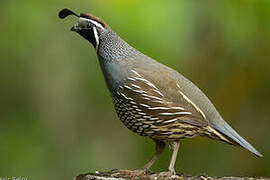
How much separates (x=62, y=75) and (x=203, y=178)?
137 inches

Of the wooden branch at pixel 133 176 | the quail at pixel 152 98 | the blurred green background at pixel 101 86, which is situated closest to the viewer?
the wooden branch at pixel 133 176

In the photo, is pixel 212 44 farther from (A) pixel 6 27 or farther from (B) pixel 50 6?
(A) pixel 6 27

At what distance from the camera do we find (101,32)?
523 centimetres

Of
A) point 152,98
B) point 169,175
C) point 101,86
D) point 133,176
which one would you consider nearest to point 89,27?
point 152,98

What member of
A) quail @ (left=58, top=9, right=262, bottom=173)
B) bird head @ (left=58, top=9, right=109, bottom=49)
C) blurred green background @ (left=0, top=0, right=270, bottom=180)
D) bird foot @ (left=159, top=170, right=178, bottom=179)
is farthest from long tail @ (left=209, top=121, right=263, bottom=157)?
blurred green background @ (left=0, top=0, right=270, bottom=180)

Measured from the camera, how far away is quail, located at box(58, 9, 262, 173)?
5.09 m

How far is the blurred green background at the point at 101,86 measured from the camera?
693cm

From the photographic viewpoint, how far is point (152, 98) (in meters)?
5.11

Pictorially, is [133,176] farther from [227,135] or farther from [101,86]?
[101,86]

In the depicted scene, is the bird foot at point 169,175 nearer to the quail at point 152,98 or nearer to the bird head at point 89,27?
the quail at point 152,98

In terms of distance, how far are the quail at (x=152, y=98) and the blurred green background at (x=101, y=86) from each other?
3.85 ft

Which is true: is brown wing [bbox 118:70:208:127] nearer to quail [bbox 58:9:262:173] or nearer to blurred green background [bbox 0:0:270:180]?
quail [bbox 58:9:262:173]

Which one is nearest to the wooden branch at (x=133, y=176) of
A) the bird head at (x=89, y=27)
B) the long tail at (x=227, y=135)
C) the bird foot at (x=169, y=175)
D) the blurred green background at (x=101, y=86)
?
the bird foot at (x=169, y=175)

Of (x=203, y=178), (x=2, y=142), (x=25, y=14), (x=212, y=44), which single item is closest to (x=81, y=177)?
(x=203, y=178)
